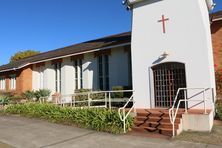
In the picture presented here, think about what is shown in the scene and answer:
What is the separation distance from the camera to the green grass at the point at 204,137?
818 centimetres

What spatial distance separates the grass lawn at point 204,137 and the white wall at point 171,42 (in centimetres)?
258

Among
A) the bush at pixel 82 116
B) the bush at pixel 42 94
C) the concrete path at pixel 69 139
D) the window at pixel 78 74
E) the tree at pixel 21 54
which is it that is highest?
the tree at pixel 21 54

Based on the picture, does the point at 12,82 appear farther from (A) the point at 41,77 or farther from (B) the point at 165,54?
(B) the point at 165,54

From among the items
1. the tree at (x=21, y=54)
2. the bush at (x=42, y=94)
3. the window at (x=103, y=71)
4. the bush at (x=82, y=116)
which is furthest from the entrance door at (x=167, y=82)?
the tree at (x=21, y=54)

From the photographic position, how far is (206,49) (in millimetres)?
10930

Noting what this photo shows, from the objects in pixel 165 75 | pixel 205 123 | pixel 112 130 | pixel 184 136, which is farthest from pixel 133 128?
pixel 165 75

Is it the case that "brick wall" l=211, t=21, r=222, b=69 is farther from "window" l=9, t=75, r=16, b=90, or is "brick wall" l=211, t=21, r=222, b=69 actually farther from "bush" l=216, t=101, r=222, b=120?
"window" l=9, t=75, r=16, b=90

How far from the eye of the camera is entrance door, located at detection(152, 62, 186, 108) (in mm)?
A: 11883

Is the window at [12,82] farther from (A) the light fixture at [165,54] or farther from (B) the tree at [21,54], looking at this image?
(B) the tree at [21,54]

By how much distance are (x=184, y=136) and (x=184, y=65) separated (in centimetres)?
399

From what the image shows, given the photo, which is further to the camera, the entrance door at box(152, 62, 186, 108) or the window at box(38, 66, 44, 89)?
the window at box(38, 66, 44, 89)

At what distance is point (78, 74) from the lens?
1973cm

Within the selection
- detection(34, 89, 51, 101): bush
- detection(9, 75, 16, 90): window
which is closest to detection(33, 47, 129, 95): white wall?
detection(34, 89, 51, 101): bush

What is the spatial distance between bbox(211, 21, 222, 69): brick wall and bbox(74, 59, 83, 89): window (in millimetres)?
10266
